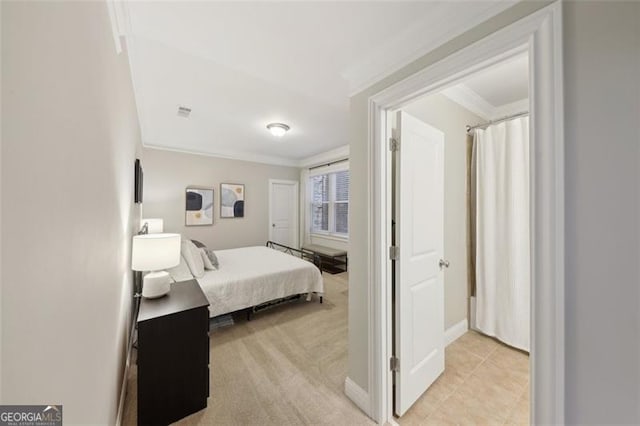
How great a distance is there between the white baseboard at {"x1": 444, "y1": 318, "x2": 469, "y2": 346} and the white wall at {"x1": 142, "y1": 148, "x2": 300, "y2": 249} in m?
3.99

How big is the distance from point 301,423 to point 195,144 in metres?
4.28

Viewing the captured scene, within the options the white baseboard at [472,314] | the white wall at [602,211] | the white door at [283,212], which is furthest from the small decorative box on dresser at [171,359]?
the white door at [283,212]

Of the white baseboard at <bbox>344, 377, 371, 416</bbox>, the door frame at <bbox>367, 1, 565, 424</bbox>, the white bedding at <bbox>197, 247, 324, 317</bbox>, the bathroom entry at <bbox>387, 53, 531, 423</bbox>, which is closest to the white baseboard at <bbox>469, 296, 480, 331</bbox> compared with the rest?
the bathroom entry at <bbox>387, 53, 531, 423</bbox>

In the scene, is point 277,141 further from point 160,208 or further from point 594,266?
point 594,266

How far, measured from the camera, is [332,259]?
504cm

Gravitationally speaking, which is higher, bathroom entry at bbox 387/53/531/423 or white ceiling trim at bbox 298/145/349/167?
white ceiling trim at bbox 298/145/349/167

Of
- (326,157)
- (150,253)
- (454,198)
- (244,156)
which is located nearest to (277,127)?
(326,157)

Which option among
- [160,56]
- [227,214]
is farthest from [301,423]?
[227,214]

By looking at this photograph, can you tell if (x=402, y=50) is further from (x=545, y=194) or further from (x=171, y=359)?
(x=171, y=359)

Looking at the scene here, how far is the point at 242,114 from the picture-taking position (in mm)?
2857

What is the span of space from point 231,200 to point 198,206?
63 cm

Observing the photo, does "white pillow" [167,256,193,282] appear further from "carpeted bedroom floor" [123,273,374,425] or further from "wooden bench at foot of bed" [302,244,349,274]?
"wooden bench at foot of bed" [302,244,349,274]

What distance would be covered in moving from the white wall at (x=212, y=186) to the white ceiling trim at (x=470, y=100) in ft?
13.1

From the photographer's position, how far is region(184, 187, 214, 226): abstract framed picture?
442 cm
